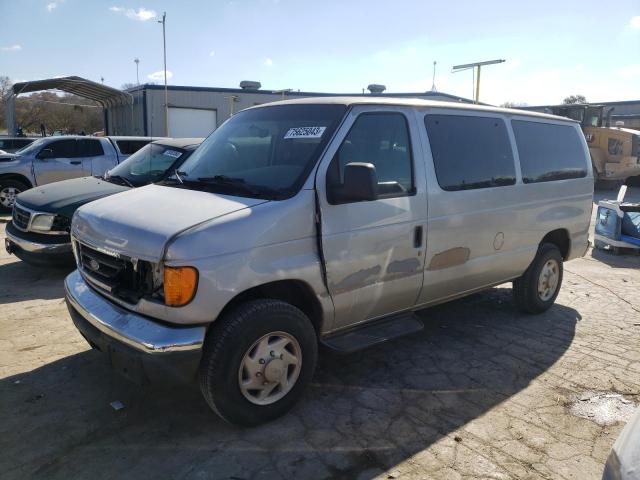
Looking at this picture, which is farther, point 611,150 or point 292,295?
point 611,150

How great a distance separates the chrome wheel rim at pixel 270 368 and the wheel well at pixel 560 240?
3439 mm

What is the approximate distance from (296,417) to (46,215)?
14.6 ft

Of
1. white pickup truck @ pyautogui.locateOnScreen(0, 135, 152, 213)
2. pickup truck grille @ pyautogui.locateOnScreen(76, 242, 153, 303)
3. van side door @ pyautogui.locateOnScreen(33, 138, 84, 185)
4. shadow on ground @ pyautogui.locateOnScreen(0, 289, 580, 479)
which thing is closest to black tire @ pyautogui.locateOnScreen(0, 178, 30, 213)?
white pickup truck @ pyautogui.locateOnScreen(0, 135, 152, 213)

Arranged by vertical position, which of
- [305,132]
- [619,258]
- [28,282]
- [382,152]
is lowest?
[619,258]

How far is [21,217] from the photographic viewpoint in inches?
251

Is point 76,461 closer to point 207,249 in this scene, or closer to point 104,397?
point 104,397

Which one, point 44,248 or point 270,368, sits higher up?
point 44,248

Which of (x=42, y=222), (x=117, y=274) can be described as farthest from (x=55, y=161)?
(x=117, y=274)

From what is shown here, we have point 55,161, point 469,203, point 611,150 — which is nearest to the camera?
point 469,203

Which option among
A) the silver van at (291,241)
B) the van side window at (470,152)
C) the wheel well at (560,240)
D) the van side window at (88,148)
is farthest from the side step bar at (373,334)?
the van side window at (88,148)

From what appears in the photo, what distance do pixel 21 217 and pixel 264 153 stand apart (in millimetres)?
4309

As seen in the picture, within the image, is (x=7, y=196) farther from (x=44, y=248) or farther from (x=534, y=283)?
(x=534, y=283)

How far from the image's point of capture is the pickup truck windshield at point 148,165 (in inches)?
272

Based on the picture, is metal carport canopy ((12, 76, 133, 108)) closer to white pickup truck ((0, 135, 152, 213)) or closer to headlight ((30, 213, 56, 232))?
white pickup truck ((0, 135, 152, 213))
